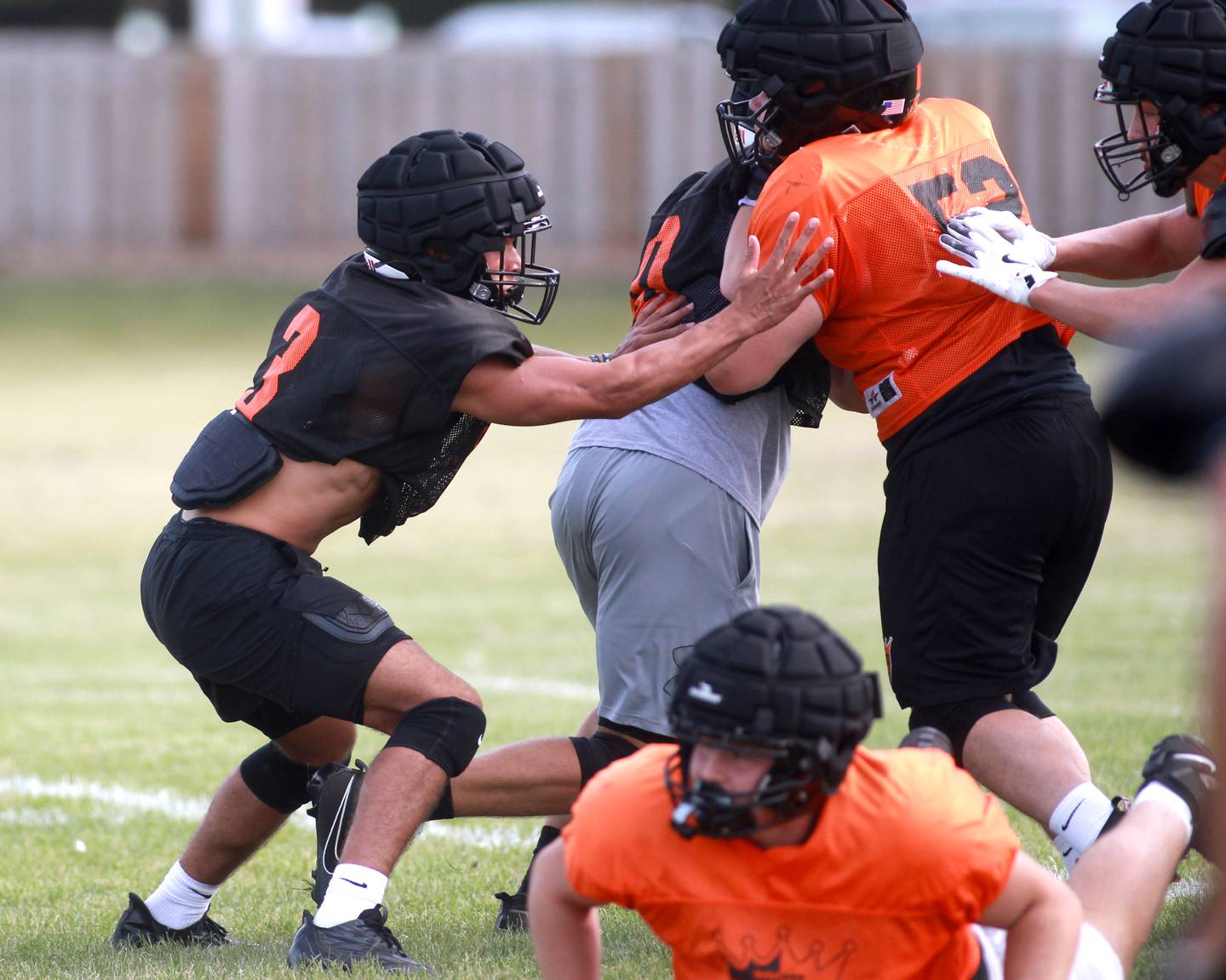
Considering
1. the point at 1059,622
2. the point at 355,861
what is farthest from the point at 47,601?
the point at 1059,622

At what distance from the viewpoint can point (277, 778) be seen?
4230 millimetres

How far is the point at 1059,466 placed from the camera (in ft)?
12.6

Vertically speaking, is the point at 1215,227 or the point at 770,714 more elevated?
the point at 1215,227

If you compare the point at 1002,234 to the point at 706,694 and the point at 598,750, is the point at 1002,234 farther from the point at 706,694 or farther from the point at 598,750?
the point at 706,694

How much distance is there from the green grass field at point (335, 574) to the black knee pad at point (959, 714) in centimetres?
44

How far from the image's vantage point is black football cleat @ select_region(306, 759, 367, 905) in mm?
3873

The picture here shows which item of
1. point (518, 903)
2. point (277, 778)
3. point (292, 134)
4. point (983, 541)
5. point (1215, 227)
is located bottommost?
point (292, 134)

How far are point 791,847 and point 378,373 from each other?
1.54 m

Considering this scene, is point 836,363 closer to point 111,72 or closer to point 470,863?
point 470,863

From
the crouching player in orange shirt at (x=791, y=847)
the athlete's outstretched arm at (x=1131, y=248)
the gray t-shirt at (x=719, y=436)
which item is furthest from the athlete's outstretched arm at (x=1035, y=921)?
the athlete's outstretched arm at (x=1131, y=248)

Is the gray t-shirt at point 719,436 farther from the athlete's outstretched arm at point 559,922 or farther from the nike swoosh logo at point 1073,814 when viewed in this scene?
the athlete's outstretched arm at point 559,922

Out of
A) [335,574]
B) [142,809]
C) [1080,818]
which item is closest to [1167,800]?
[1080,818]

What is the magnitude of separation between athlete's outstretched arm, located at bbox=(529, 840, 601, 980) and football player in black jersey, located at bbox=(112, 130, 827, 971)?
2.63 ft

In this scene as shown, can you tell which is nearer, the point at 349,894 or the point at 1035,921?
the point at 1035,921
